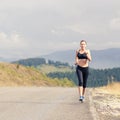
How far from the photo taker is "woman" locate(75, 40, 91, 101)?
18094 mm

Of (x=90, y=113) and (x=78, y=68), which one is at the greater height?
(x=78, y=68)

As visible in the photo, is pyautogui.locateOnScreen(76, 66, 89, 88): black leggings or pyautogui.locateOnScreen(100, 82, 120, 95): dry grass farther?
pyautogui.locateOnScreen(100, 82, 120, 95): dry grass

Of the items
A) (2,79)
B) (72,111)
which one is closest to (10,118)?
(72,111)

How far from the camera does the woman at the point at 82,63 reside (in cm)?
1809

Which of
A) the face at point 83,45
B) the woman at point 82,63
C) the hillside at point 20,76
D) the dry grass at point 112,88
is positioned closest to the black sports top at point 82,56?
the woman at point 82,63

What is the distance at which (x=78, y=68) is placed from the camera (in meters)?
18.3

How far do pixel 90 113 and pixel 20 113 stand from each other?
81.9 inches

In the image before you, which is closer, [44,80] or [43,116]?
[43,116]

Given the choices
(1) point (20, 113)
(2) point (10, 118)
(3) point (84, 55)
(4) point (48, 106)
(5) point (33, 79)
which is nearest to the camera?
(2) point (10, 118)

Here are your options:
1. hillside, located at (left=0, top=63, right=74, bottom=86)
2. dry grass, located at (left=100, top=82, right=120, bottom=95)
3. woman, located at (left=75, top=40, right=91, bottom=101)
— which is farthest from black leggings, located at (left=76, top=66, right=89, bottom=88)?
hillside, located at (left=0, top=63, right=74, bottom=86)

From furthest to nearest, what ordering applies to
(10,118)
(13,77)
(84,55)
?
(13,77) < (84,55) < (10,118)

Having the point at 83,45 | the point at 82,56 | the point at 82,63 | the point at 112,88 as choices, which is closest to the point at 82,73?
the point at 82,63

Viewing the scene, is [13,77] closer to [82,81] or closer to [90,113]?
[82,81]

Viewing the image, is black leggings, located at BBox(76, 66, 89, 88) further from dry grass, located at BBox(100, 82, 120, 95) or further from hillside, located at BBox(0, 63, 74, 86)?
hillside, located at BBox(0, 63, 74, 86)
